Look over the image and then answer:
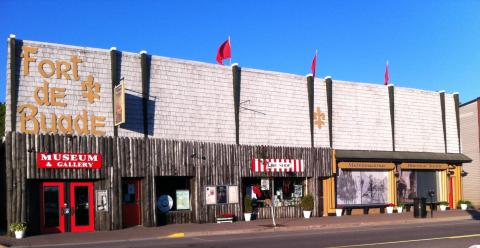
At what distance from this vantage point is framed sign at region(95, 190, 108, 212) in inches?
1041

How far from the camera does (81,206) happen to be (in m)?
26.3

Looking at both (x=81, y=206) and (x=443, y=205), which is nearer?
(x=81, y=206)

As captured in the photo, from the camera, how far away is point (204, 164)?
2967cm

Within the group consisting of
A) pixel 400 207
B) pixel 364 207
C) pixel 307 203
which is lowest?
pixel 400 207

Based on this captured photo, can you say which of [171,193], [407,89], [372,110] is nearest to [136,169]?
[171,193]

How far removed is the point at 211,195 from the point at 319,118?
8.40 metres

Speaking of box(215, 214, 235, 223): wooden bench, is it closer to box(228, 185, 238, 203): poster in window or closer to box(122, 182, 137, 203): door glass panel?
box(228, 185, 238, 203): poster in window

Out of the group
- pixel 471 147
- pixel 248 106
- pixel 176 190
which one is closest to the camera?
pixel 176 190

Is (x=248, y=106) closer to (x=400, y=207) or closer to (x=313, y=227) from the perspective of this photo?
(x=313, y=227)

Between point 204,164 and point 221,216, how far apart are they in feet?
8.84

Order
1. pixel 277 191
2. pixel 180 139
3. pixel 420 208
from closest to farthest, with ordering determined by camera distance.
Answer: pixel 180 139 → pixel 420 208 → pixel 277 191

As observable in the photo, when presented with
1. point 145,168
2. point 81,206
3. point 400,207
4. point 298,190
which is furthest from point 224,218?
point 400,207

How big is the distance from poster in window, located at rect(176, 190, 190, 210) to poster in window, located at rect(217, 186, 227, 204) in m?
1.51

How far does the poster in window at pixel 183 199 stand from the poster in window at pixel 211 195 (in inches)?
37.2
